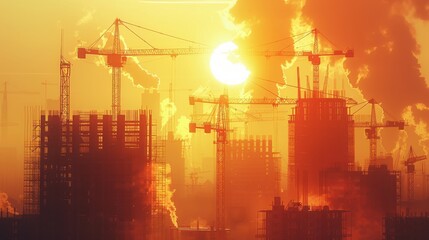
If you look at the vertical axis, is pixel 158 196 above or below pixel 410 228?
above

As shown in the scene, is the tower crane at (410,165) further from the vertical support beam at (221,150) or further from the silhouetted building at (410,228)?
the silhouetted building at (410,228)

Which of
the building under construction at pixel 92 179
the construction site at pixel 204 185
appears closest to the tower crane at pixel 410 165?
the construction site at pixel 204 185

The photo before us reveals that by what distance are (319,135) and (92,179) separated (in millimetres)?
69024

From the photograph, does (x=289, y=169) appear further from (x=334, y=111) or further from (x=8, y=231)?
(x=8, y=231)

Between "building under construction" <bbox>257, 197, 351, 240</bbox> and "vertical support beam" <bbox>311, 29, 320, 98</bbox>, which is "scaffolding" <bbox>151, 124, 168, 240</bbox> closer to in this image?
"building under construction" <bbox>257, 197, 351, 240</bbox>

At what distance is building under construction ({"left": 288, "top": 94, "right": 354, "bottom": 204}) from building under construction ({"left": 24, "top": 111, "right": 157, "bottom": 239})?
58.9 meters

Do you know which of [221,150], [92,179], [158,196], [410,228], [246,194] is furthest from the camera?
[246,194]

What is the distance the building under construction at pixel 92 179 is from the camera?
107 m

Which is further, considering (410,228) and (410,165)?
(410,165)

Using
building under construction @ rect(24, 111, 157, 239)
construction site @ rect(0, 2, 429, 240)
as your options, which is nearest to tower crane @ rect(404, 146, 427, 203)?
construction site @ rect(0, 2, 429, 240)

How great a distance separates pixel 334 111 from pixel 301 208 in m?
56.7

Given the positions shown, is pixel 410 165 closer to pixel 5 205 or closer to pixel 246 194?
pixel 246 194

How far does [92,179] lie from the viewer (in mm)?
109688

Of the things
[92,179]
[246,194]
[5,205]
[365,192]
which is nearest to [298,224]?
[92,179]
